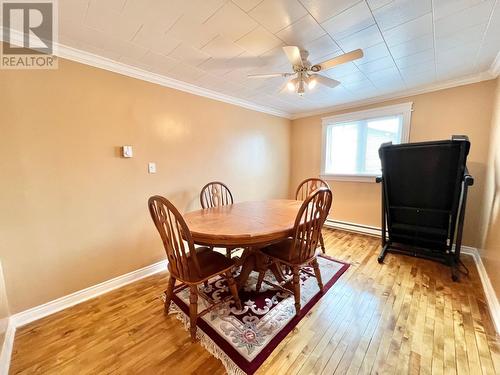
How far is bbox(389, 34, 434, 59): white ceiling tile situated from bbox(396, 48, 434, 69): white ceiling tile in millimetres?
76

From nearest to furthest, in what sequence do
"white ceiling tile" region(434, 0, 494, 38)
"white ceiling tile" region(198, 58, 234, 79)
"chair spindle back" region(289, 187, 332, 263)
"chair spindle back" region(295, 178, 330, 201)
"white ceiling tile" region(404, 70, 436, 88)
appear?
"white ceiling tile" region(434, 0, 494, 38) < "chair spindle back" region(289, 187, 332, 263) < "white ceiling tile" region(198, 58, 234, 79) < "white ceiling tile" region(404, 70, 436, 88) < "chair spindle back" region(295, 178, 330, 201)

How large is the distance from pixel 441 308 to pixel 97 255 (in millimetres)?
3091

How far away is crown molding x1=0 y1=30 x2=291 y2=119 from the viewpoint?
5.56 ft

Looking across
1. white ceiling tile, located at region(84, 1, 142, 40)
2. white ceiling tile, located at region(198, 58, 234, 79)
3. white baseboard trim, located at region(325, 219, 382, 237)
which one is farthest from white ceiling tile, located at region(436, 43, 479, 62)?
white ceiling tile, located at region(84, 1, 142, 40)

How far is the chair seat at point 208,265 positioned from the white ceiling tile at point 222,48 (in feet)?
5.70

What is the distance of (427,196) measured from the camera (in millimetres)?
2281

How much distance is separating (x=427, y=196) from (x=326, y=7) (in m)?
2.18

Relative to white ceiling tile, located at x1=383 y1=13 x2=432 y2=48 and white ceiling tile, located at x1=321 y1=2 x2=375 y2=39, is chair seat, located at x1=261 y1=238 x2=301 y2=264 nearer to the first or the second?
white ceiling tile, located at x1=321 y1=2 x2=375 y2=39

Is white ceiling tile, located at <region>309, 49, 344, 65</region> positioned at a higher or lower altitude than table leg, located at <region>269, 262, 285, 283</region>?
higher

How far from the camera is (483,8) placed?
4.36 ft

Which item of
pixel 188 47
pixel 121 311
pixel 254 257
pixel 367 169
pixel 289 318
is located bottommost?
pixel 121 311

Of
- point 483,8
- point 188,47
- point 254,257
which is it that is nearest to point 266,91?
point 188,47

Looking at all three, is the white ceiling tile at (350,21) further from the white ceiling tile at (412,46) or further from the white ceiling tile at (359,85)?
the white ceiling tile at (359,85)

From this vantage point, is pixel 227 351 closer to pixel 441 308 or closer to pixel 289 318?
pixel 289 318
